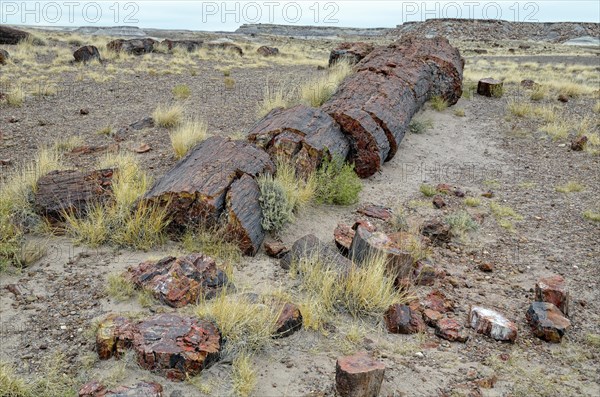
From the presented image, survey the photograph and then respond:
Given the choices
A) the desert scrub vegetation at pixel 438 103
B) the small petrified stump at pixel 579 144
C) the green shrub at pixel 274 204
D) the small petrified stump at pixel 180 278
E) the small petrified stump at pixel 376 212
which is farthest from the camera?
the desert scrub vegetation at pixel 438 103

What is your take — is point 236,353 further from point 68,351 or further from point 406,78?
point 406,78

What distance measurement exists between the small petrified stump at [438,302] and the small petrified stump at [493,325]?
0.26m

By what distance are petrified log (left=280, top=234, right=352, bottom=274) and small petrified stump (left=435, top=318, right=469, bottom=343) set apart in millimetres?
998

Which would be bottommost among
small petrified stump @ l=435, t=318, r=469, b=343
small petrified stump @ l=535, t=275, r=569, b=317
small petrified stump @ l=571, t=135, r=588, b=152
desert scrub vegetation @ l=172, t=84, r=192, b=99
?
small petrified stump @ l=435, t=318, r=469, b=343

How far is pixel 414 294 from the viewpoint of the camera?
5.18m

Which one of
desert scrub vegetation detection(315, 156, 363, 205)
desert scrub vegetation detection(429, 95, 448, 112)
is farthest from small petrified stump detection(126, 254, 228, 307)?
desert scrub vegetation detection(429, 95, 448, 112)

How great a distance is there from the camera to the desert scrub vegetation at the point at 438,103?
13.3m

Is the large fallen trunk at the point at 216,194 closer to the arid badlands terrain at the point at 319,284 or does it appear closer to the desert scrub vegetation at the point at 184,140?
the arid badlands terrain at the point at 319,284

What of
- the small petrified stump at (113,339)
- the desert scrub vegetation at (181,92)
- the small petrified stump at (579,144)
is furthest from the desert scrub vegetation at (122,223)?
the small petrified stump at (579,144)

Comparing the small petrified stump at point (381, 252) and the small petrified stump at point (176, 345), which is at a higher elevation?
the small petrified stump at point (381, 252)

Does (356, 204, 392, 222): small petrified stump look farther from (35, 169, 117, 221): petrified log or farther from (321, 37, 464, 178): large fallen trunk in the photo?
(35, 169, 117, 221): petrified log

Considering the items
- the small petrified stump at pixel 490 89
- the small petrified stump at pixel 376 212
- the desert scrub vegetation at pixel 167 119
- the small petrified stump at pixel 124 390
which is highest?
the small petrified stump at pixel 490 89

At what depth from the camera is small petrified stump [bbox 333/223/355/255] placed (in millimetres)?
5934

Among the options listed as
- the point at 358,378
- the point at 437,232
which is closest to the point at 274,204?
the point at 437,232
